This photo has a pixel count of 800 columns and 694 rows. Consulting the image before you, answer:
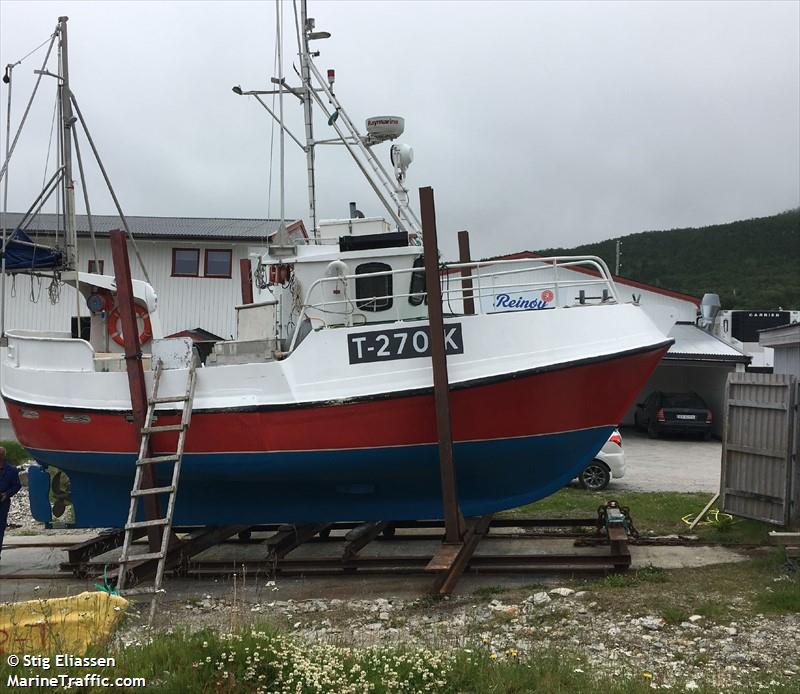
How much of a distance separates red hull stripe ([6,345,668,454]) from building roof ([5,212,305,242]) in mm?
12128

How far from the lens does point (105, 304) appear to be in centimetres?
1056

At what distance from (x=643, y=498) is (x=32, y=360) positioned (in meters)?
8.66

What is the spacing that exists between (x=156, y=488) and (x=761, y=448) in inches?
253

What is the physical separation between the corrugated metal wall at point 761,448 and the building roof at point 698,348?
40.2 feet

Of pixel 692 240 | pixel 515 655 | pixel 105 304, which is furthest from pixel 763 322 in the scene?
pixel 692 240

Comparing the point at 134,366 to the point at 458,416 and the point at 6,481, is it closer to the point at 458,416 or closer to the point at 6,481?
the point at 6,481

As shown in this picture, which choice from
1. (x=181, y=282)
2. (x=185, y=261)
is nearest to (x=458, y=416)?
(x=181, y=282)

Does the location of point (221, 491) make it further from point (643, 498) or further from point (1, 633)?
point (643, 498)

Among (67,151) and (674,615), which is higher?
(67,151)

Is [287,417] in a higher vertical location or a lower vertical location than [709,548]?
higher

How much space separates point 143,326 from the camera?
1052cm

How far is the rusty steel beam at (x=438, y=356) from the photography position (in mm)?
7715

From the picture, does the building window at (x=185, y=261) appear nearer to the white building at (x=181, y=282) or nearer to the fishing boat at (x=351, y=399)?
the white building at (x=181, y=282)

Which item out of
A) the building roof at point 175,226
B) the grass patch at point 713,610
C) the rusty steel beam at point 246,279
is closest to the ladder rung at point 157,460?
the rusty steel beam at point 246,279
